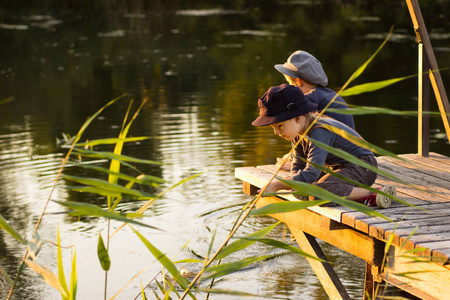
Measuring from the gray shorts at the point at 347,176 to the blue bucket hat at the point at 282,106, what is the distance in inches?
21.5

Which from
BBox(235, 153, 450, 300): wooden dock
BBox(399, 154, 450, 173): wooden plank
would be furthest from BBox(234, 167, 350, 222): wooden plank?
BBox(399, 154, 450, 173): wooden plank

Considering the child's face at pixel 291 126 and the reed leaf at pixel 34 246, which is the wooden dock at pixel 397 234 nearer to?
the child's face at pixel 291 126

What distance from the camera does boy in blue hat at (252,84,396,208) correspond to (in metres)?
3.94

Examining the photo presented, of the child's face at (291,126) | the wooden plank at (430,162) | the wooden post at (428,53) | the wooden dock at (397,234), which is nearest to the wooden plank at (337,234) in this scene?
the wooden dock at (397,234)

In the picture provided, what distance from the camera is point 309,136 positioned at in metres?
4.18

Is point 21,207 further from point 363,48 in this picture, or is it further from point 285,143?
point 363,48

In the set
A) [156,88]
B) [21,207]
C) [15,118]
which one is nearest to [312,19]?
[156,88]

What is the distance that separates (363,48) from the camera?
20.7 m

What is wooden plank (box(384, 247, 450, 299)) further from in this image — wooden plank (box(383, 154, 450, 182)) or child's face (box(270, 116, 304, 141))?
wooden plank (box(383, 154, 450, 182))

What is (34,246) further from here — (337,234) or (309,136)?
(337,234)

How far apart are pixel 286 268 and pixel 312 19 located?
26.8 metres

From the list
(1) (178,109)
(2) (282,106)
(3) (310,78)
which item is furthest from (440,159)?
(1) (178,109)

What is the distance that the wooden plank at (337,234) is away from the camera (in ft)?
13.6

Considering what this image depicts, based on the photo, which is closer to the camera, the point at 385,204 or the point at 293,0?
the point at 385,204
